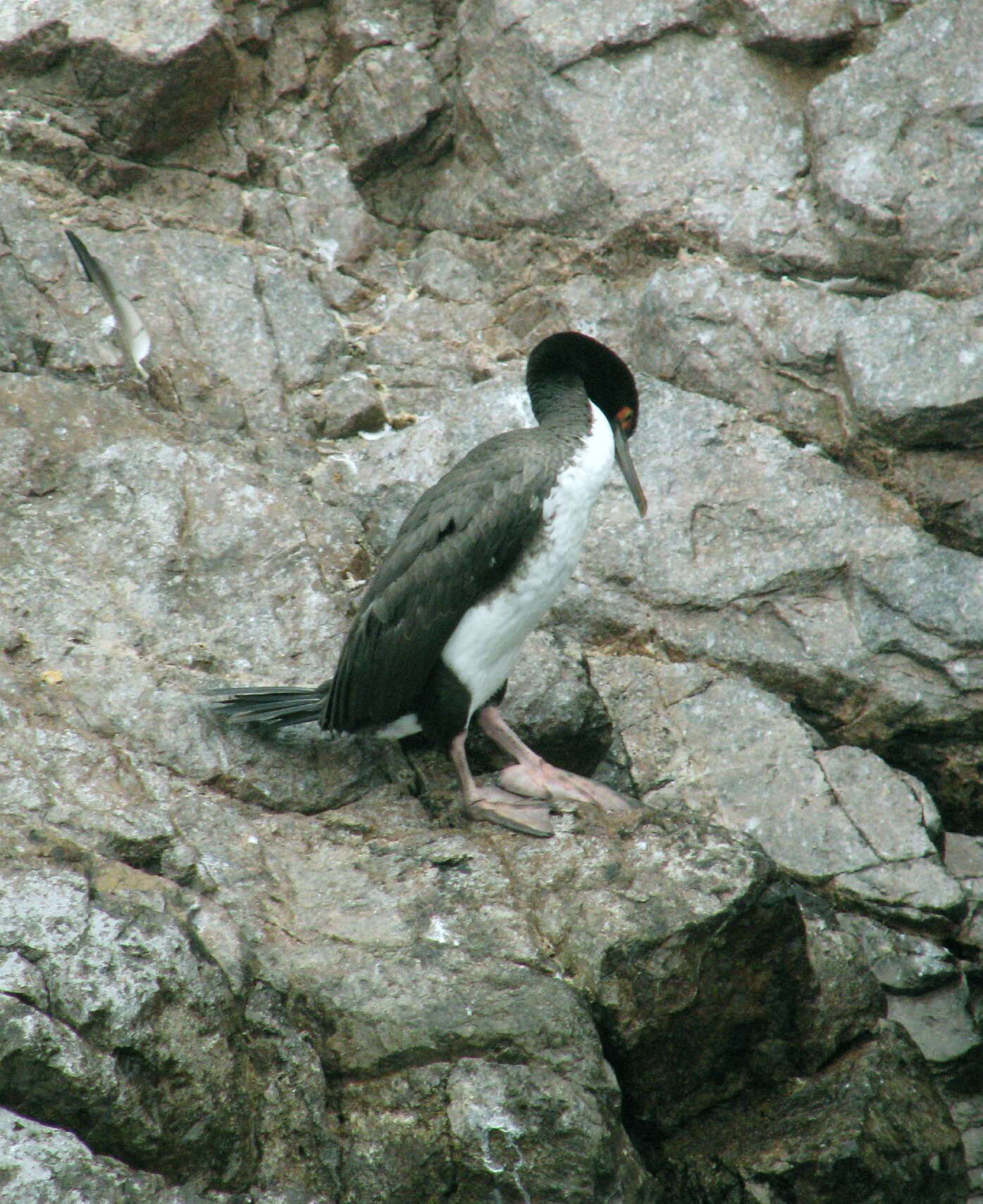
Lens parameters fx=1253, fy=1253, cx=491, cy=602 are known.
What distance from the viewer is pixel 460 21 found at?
21.0 ft

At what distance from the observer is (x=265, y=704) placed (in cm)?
410

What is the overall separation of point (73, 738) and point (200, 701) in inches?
18.6

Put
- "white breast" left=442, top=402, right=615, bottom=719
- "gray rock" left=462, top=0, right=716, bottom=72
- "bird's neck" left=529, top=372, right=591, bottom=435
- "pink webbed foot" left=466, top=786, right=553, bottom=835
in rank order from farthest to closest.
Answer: "gray rock" left=462, top=0, right=716, bottom=72
"bird's neck" left=529, top=372, right=591, bottom=435
"white breast" left=442, top=402, right=615, bottom=719
"pink webbed foot" left=466, top=786, right=553, bottom=835

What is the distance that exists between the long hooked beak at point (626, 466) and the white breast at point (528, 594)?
1.17ft

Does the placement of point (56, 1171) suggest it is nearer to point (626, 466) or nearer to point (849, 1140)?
point (849, 1140)

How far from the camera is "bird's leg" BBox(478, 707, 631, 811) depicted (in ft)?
13.4

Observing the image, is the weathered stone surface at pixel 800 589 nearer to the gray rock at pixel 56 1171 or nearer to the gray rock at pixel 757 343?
the gray rock at pixel 757 343

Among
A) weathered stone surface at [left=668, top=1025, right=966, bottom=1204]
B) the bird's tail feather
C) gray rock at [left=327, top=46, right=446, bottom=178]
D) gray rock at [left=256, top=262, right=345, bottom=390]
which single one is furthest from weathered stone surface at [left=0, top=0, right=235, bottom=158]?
weathered stone surface at [left=668, top=1025, right=966, bottom=1204]

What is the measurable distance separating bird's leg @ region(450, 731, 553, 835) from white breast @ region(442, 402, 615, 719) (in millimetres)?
175

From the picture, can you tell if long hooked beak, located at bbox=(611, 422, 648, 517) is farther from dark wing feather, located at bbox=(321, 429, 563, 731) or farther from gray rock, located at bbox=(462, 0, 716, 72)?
gray rock, located at bbox=(462, 0, 716, 72)

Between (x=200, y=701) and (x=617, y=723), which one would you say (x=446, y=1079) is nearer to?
(x=200, y=701)

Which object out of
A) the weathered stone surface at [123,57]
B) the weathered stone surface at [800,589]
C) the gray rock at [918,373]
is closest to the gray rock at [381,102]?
the weathered stone surface at [123,57]

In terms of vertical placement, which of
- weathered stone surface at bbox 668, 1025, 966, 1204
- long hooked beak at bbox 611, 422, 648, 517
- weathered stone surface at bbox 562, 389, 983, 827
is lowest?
weathered stone surface at bbox 668, 1025, 966, 1204

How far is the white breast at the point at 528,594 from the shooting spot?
13.2 feet
